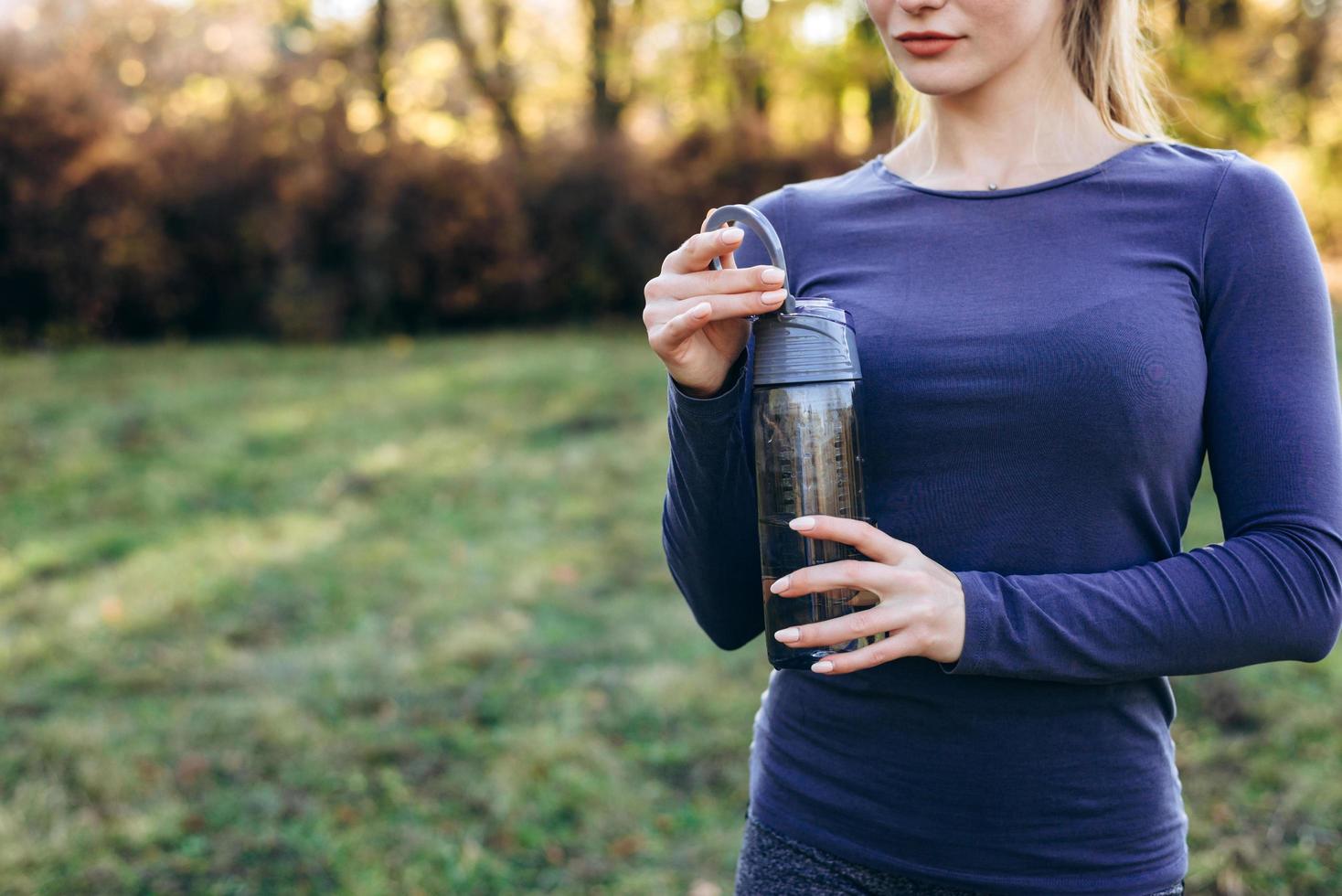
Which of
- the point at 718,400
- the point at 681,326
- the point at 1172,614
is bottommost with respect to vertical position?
the point at 1172,614

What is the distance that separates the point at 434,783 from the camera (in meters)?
4.01

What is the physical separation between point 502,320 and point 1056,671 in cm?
1140

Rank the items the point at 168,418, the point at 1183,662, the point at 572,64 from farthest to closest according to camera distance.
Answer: the point at 572,64
the point at 168,418
the point at 1183,662

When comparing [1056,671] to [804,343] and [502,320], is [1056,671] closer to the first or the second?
[804,343]

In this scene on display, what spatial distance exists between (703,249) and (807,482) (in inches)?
12.3

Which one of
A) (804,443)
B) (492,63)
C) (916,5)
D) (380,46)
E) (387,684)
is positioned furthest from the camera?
(492,63)

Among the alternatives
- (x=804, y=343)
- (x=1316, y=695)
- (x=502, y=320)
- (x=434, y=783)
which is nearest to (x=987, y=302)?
(x=804, y=343)

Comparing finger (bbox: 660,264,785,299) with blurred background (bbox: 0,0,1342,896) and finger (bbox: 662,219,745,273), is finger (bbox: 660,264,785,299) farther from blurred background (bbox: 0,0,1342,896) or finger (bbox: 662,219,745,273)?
blurred background (bbox: 0,0,1342,896)

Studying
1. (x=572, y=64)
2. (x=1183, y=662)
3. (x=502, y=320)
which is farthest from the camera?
(x=572, y=64)

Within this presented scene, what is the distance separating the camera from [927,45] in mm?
1531

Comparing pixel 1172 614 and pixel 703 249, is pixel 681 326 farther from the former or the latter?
pixel 1172 614

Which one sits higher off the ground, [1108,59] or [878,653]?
[1108,59]

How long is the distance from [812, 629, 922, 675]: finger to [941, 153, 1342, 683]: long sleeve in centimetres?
8

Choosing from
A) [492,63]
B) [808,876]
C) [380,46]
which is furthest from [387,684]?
[492,63]
